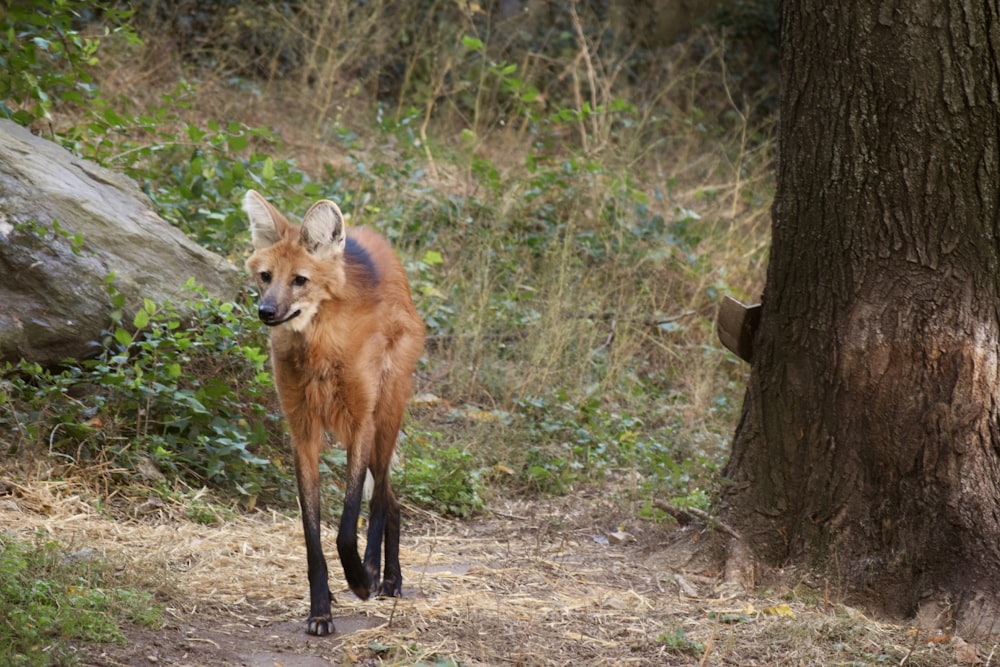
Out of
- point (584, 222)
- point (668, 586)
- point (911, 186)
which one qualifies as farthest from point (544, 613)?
point (584, 222)

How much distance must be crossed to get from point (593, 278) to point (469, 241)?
0.91 m

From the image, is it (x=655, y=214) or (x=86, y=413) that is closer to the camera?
(x=86, y=413)

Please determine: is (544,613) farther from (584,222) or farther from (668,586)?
(584,222)

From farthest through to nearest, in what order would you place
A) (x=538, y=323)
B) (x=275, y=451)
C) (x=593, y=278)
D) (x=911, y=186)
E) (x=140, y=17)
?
(x=140, y=17) < (x=593, y=278) < (x=538, y=323) < (x=275, y=451) < (x=911, y=186)

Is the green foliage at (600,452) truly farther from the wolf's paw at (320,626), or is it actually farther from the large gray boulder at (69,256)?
the wolf's paw at (320,626)

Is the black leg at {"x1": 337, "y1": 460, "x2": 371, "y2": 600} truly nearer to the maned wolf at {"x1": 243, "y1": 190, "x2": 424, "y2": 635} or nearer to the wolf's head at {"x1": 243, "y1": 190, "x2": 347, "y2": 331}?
the maned wolf at {"x1": 243, "y1": 190, "x2": 424, "y2": 635}

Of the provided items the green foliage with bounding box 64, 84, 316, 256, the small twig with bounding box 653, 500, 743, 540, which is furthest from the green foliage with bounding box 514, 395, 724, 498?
the green foliage with bounding box 64, 84, 316, 256

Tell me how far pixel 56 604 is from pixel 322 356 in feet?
3.55

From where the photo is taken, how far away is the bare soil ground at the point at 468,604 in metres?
3.19

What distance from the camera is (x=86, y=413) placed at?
4.55m

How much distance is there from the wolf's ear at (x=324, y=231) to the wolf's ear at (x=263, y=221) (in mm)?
113

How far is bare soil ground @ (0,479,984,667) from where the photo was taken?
10.5ft

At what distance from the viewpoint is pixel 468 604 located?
359 centimetres

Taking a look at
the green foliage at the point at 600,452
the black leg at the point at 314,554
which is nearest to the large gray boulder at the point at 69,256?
the black leg at the point at 314,554
